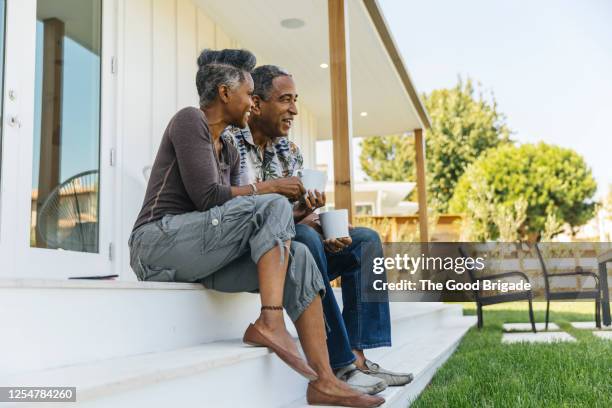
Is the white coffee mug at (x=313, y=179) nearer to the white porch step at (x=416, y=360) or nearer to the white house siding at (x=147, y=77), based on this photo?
the white porch step at (x=416, y=360)

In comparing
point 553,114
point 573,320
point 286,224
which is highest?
point 553,114

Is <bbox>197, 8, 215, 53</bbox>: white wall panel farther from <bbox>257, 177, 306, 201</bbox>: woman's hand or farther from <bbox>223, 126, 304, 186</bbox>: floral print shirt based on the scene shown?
<bbox>257, 177, 306, 201</bbox>: woman's hand

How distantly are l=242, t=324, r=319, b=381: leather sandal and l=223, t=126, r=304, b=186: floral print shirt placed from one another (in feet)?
2.21

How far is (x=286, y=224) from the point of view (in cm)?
179

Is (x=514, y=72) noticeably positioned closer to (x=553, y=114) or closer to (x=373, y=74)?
(x=553, y=114)

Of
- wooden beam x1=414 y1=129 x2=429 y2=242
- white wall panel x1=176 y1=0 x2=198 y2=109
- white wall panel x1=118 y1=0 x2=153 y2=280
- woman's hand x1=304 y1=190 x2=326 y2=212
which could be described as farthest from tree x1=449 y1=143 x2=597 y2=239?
woman's hand x1=304 y1=190 x2=326 y2=212

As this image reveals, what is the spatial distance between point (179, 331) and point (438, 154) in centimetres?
2353

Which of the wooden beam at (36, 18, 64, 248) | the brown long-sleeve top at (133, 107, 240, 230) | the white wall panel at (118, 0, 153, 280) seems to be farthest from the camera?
the white wall panel at (118, 0, 153, 280)

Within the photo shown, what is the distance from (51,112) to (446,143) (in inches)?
903

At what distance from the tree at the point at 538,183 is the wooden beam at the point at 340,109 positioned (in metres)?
14.7

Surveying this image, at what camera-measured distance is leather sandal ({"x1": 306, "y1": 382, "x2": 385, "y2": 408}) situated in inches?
70.6

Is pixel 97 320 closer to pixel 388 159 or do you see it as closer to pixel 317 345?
pixel 317 345

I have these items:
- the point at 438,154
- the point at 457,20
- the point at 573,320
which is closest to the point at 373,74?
the point at 573,320

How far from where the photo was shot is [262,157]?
247 centimetres
